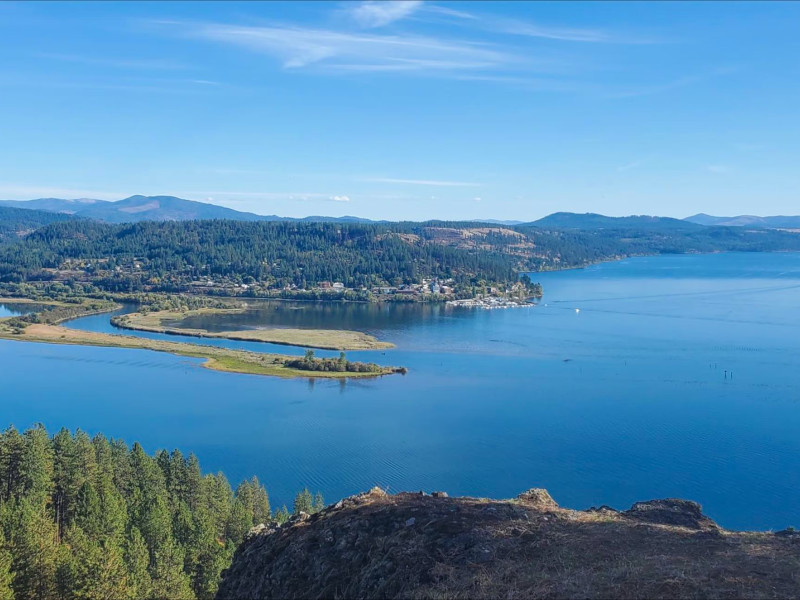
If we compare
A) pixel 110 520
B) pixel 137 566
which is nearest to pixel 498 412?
pixel 110 520

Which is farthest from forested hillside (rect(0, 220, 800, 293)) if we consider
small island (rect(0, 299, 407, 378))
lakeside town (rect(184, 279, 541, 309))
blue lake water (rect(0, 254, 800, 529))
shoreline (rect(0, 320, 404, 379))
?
blue lake water (rect(0, 254, 800, 529))

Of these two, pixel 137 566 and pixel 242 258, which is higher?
pixel 242 258

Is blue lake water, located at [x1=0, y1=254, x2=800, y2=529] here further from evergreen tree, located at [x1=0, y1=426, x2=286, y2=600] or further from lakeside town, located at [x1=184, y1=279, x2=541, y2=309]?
lakeside town, located at [x1=184, y1=279, x2=541, y2=309]

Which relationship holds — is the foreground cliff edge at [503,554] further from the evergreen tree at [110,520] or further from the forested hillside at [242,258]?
the forested hillside at [242,258]

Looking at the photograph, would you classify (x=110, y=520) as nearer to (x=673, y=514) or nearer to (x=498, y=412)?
(x=673, y=514)

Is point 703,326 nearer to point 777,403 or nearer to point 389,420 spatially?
point 777,403
